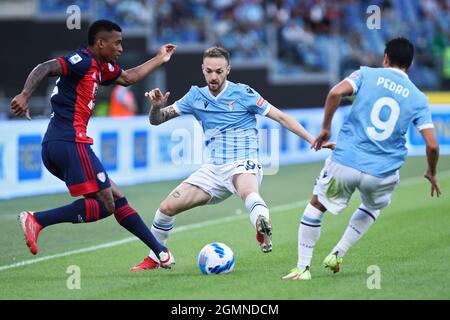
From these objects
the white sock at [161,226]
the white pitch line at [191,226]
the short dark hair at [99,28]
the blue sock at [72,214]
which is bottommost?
the white pitch line at [191,226]

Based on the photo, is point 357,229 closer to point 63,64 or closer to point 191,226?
point 63,64

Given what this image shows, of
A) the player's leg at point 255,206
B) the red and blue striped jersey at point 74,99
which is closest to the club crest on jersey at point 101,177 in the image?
the red and blue striped jersey at point 74,99

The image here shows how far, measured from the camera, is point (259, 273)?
920 centimetres

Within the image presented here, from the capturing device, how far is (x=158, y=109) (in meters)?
9.44

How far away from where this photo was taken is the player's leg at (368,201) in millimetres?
8539

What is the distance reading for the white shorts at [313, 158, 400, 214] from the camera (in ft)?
27.9

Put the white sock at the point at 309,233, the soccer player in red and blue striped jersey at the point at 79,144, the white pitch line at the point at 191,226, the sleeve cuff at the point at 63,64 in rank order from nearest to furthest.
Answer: the white sock at the point at 309,233, the sleeve cuff at the point at 63,64, the soccer player in red and blue striped jersey at the point at 79,144, the white pitch line at the point at 191,226

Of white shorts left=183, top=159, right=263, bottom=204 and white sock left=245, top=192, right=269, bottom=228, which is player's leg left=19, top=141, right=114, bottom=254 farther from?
white sock left=245, top=192, right=269, bottom=228

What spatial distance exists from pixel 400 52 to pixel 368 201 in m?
1.30

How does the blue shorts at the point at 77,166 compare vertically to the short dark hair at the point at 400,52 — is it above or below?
below

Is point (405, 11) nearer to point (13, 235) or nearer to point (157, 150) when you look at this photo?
point (157, 150)

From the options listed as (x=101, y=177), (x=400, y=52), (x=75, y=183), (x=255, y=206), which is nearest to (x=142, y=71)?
(x=101, y=177)

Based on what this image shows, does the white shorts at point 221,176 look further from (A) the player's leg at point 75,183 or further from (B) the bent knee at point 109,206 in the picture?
(A) the player's leg at point 75,183
